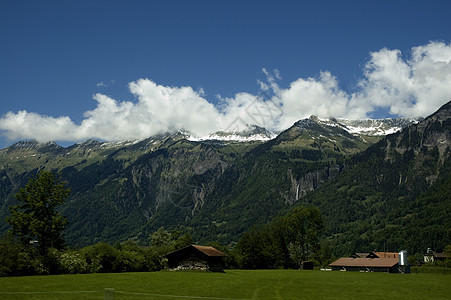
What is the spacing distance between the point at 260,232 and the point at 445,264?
58.0 metres

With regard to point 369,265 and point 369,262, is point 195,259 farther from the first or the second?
point 369,262

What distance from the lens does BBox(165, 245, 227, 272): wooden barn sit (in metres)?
91.2

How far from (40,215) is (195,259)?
34.8 meters

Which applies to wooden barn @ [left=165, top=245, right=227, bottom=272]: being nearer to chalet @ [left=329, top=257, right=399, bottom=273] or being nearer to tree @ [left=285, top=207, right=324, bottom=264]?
tree @ [left=285, top=207, right=324, bottom=264]

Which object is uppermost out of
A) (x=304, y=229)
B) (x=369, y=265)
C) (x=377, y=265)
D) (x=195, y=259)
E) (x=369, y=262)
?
(x=304, y=229)

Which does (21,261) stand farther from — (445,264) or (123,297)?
(445,264)

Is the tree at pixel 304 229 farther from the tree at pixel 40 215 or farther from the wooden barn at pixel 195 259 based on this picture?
the tree at pixel 40 215

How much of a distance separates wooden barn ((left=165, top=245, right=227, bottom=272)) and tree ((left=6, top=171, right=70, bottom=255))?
2804 centimetres

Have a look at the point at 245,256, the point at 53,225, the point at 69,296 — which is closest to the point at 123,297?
the point at 69,296

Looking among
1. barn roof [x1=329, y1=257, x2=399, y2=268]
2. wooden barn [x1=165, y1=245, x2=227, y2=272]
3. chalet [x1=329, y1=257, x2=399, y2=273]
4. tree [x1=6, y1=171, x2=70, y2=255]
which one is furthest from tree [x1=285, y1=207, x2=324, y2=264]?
tree [x1=6, y1=171, x2=70, y2=255]

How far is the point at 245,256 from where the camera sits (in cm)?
11931

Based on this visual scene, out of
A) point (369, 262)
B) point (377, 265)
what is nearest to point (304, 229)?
point (369, 262)

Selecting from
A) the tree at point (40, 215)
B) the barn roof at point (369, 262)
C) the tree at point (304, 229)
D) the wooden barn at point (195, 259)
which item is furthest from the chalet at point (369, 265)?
the tree at point (40, 215)

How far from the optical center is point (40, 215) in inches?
2751
